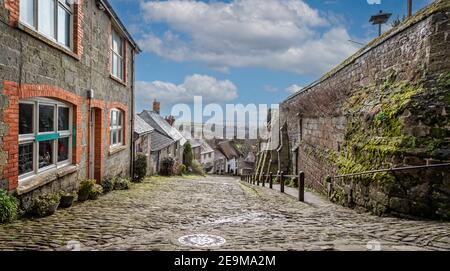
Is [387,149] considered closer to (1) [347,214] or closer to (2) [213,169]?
(1) [347,214]

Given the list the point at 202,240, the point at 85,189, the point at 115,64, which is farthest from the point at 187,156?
the point at 202,240

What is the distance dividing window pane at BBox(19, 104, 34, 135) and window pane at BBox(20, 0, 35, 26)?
158cm

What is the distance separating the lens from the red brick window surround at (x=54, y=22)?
16.3 feet

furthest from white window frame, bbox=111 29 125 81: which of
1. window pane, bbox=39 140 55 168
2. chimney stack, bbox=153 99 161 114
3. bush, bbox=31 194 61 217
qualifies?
chimney stack, bbox=153 99 161 114

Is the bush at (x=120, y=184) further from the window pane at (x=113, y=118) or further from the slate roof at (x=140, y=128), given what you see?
the slate roof at (x=140, y=128)

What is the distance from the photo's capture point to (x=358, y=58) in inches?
373

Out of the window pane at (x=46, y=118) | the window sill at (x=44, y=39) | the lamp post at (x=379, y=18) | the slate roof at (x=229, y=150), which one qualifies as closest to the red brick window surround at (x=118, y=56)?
the window sill at (x=44, y=39)

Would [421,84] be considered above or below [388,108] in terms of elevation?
above

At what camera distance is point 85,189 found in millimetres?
7598

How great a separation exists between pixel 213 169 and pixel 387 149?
159 ft

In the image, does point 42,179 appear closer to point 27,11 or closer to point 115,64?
point 27,11

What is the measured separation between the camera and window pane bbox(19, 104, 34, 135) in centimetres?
540
